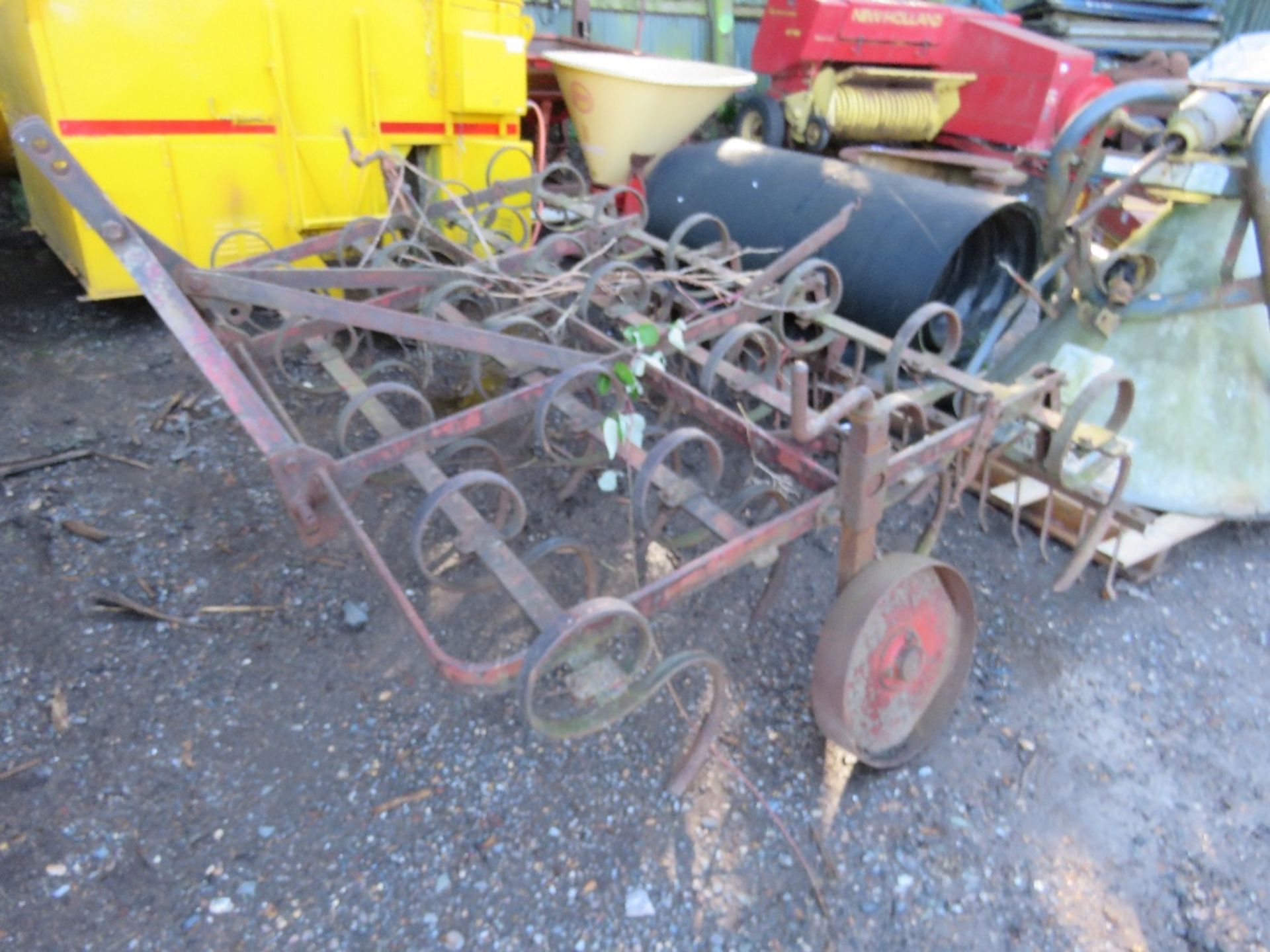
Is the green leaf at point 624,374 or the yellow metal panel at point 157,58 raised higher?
the yellow metal panel at point 157,58

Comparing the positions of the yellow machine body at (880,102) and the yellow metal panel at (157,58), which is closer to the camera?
the yellow metal panel at (157,58)

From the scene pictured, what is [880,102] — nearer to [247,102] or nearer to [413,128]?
[413,128]

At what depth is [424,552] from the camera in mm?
2779

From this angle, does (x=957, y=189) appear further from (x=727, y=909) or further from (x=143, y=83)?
(x=143, y=83)

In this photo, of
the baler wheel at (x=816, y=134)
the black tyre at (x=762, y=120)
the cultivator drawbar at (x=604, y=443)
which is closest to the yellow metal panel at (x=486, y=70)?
the cultivator drawbar at (x=604, y=443)

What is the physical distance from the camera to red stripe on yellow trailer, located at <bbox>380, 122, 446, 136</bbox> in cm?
403

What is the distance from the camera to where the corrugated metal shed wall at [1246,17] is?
29.8 feet

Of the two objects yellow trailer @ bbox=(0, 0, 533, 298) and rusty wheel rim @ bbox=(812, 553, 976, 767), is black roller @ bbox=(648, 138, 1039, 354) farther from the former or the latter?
rusty wheel rim @ bbox=(812, 553, 976, 767)

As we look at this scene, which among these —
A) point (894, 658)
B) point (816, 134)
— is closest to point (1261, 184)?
point (894, 658)

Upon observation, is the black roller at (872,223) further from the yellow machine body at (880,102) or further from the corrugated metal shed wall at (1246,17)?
the corrugated metal shed wall at (1246,17)

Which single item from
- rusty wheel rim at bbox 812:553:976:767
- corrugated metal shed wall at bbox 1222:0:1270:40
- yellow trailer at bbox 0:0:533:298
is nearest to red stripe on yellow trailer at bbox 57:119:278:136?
yellow trailer at bbox 0:0:533:298

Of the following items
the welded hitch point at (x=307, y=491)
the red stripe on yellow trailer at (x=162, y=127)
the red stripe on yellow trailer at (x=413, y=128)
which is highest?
the red stripe on yellow trailer at (x=162, y=127)

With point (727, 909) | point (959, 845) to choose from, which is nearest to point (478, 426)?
point (727, 909)

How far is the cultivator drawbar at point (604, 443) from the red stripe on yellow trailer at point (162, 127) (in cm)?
73
